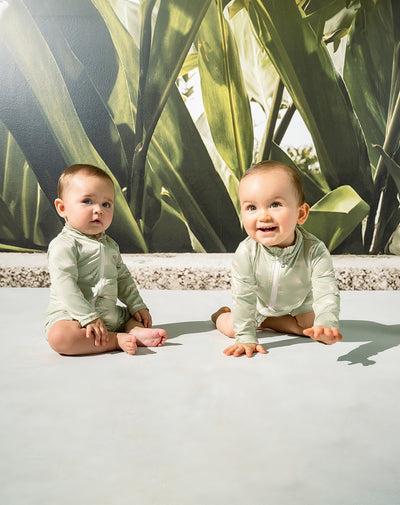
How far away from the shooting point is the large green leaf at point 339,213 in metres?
2.84

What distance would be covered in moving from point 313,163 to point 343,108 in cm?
37

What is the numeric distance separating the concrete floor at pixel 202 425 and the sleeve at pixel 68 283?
0.12 m

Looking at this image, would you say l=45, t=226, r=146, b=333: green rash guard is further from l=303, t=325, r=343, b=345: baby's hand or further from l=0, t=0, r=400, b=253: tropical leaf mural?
l=0, t=0, r=400, b=253: tropical leaf mural

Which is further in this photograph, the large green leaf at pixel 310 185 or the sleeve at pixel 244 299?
the large green leaf at pixel 310 185

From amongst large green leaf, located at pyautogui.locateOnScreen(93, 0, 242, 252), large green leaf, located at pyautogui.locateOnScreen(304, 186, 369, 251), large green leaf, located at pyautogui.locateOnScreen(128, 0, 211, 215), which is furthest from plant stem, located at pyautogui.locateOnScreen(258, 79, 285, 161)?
large green leaf, located at pyautogui.locateOnScreen(128, 0, 211, 215)

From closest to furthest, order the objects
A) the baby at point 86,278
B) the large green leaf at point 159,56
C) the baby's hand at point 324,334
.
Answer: the baby's hand at point 324,334 → the baby at point 86,278 → the large green leaf at point 159,56

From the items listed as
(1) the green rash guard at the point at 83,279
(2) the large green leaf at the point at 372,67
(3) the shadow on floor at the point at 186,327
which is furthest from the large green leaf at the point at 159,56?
(1) the green rash guard at the point at 83,279

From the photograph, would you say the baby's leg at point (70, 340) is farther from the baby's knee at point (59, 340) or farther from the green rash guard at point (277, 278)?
the green rash guard at point (277, 278)

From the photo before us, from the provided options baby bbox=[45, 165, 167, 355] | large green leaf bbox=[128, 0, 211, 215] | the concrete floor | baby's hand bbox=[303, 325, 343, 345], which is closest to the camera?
the concrete floor

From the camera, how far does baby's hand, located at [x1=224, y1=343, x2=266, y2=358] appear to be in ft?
4.16

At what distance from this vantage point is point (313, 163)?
286 centimetres

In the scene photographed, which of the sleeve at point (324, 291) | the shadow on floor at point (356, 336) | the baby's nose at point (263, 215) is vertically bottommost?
the shadow on floor at point (356, 336)

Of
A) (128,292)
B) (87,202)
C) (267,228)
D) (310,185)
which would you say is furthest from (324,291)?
(310,185)

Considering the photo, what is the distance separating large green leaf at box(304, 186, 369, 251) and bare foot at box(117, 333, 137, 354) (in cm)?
179
